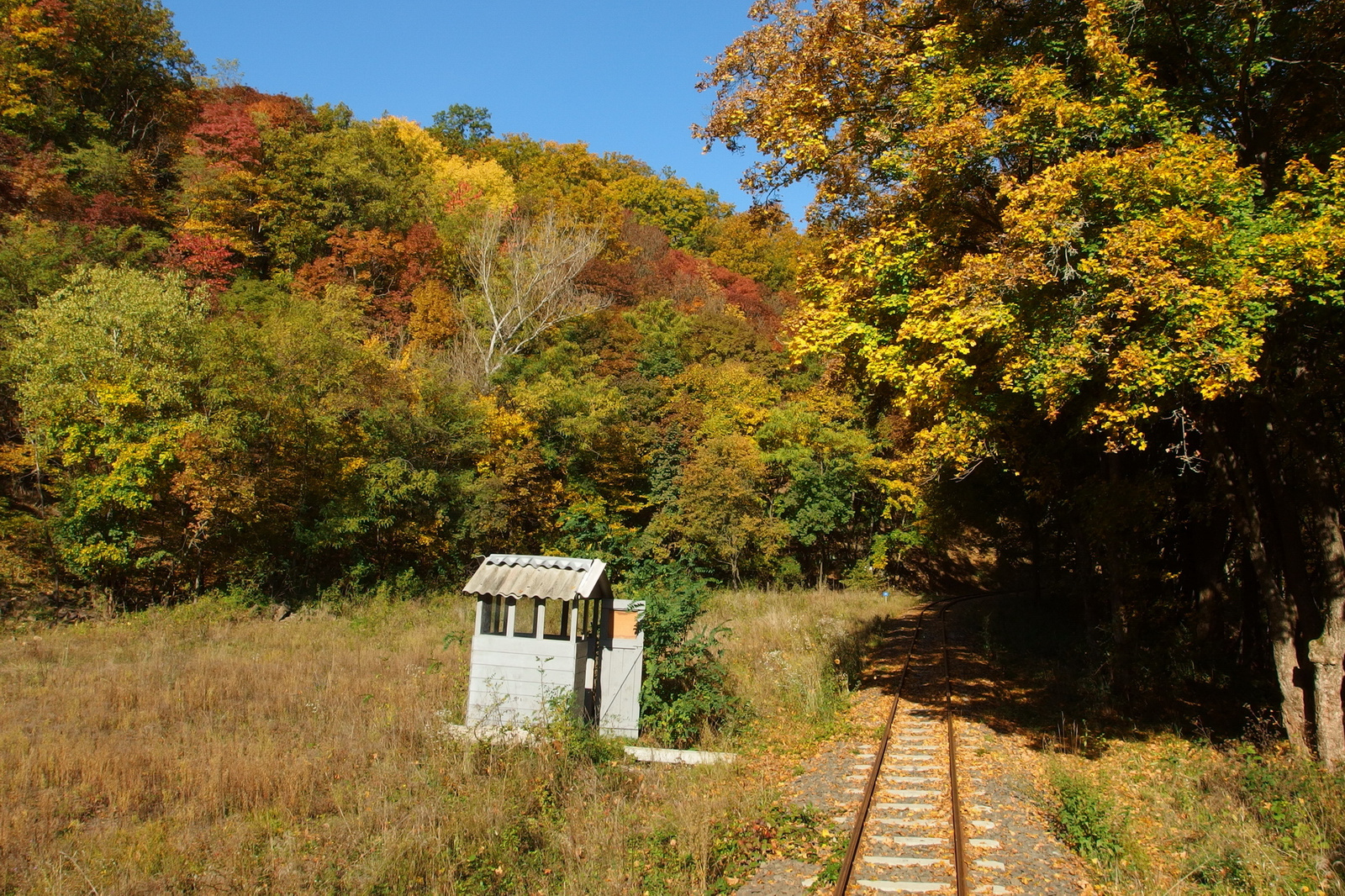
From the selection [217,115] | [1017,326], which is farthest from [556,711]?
[217,115]

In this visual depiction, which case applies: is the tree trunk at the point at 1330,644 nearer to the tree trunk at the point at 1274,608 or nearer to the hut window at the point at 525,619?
the tree trunk at the point at 1274,608

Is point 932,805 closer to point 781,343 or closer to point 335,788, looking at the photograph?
point 335,788

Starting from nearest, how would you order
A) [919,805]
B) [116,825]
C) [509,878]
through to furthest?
1. [509,878]
2. [116,825]
3. [919,805]

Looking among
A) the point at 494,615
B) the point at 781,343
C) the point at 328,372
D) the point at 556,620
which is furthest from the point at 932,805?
the point at 328,372

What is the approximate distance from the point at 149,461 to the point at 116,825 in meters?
14.8

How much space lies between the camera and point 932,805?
778cm

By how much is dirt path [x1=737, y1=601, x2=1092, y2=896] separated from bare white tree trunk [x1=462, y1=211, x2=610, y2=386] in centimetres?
2822

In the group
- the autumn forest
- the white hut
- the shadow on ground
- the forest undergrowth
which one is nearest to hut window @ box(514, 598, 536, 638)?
the white hut

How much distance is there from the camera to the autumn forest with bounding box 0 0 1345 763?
833 centimetres

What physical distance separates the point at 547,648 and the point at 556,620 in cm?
49

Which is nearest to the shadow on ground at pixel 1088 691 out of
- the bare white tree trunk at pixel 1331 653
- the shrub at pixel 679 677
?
the bare white tree trunk at pixel 1331 653

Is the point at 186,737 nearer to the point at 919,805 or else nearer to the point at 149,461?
the point at 919,805

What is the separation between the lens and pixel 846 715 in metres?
11.6

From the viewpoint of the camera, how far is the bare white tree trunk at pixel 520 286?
3725 centimetres
